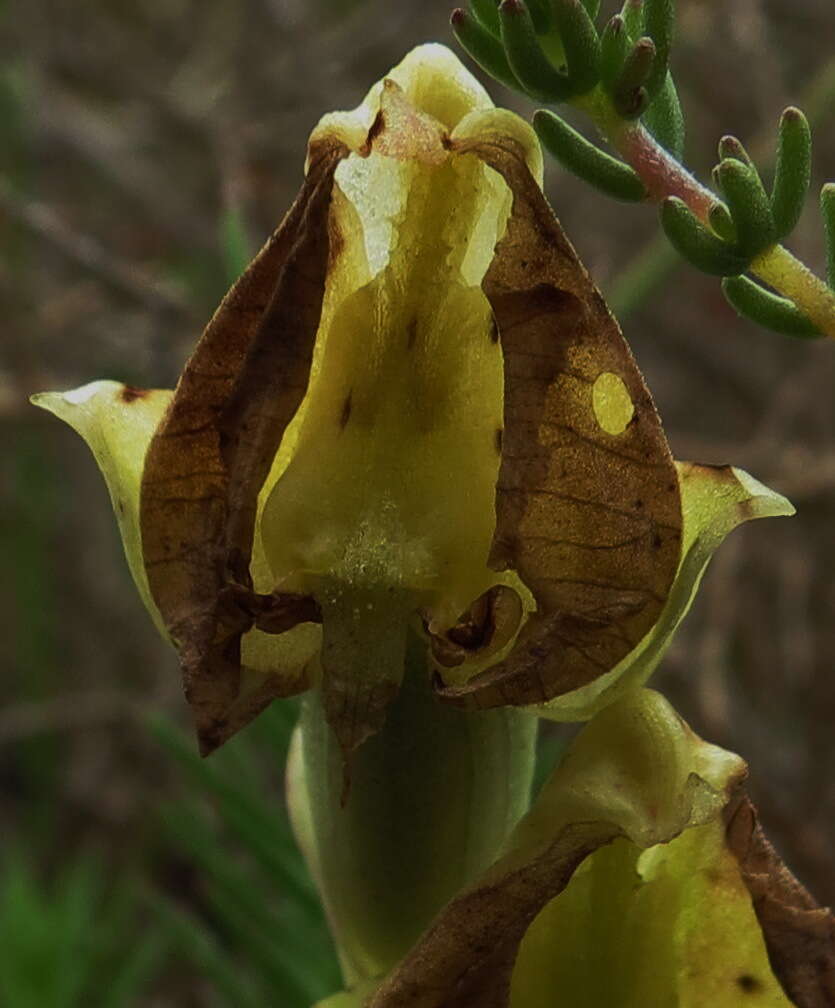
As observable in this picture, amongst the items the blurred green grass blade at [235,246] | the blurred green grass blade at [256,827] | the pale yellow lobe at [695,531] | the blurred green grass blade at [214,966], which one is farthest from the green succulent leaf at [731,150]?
the blurred green grass blade at [214,966]

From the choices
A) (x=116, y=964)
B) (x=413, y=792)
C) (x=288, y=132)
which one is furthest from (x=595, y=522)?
(x=288, y=132)

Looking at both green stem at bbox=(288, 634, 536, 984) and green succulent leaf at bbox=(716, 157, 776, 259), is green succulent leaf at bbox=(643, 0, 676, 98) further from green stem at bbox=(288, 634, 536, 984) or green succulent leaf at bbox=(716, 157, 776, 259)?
green stem at bbox=(288, 634, 536, 984)

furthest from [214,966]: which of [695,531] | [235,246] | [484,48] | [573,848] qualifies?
[484,48]

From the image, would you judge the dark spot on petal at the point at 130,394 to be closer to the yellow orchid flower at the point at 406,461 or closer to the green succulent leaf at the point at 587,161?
the yellow orchid flower at the point at 406,461

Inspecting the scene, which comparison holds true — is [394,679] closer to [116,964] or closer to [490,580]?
[490,580]

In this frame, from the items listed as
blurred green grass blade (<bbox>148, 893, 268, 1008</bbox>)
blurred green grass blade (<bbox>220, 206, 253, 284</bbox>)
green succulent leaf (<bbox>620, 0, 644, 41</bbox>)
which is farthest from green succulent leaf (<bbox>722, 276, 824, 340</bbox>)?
blurred green grass blade (<bbox>148, 893, 268, 1008</bbox>)
